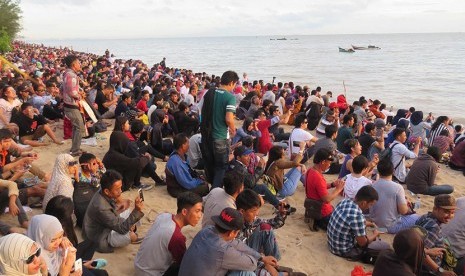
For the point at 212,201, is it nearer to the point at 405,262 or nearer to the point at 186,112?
the point at 405,262

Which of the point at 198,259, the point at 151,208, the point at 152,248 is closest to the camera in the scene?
the point at 198,259

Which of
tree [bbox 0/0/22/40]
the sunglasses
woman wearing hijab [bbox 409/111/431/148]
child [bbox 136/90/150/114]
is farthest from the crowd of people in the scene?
tree [bbox 0/0/22/40]

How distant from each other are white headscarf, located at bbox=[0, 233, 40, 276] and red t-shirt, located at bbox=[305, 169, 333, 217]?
3652 mm

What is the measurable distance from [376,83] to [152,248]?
109 ft

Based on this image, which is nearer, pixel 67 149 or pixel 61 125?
pixel 67 149

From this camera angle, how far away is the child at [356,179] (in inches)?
224

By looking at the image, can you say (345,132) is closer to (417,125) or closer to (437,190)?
(437,190)

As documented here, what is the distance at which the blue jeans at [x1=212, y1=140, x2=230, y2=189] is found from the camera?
562cm

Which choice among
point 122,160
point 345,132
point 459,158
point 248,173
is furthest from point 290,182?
point 459,158

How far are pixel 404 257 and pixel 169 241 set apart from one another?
81.7 inches

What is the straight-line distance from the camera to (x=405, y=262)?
11.1ft

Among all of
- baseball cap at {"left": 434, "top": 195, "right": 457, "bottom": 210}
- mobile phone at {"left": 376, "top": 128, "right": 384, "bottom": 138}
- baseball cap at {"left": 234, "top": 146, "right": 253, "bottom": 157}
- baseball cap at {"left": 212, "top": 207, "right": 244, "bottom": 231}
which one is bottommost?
mobile phone at {"left": 376, "top": 128, "right": 384, "bottom": 138}

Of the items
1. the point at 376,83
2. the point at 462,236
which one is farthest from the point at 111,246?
the point at 376,83

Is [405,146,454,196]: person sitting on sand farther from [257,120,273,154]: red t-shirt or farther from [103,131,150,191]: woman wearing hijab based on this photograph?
[103,131,150,191]: woman wearing hijab
